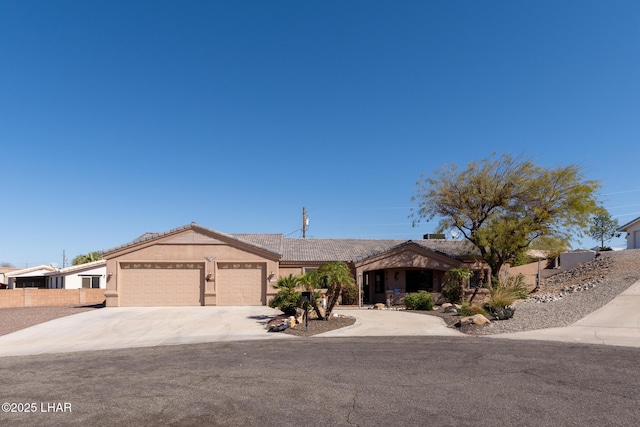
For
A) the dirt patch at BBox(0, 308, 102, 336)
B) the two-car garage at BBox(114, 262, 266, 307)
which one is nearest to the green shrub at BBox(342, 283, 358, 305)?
the two-car garage at BBox(114, 262, 266, 307)

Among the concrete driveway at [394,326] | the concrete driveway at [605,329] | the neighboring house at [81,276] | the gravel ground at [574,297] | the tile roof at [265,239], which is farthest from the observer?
the neighboring house at [81,276]

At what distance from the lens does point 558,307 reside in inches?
799

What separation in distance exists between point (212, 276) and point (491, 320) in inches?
641

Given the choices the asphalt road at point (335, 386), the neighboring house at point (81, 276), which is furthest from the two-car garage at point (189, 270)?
the neighboring house at point (81, 276)

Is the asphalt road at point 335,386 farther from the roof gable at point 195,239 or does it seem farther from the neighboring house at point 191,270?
the roof gable at point 195,239

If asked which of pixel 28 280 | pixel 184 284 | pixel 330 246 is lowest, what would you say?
pixel 28 280

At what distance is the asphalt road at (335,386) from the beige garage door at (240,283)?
44.0ft

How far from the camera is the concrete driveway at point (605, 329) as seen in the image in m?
14.6

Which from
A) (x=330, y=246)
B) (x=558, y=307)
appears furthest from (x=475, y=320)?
(x=330, y=246)

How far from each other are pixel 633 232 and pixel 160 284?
44.4 metres

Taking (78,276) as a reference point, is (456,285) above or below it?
above

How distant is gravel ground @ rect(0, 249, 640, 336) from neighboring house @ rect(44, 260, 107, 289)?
391 inches

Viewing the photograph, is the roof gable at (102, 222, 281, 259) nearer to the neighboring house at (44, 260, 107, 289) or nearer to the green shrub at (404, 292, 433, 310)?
the green shrub at (404, 292, 433, 310)

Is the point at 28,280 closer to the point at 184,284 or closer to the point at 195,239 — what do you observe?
the point at 184,284
